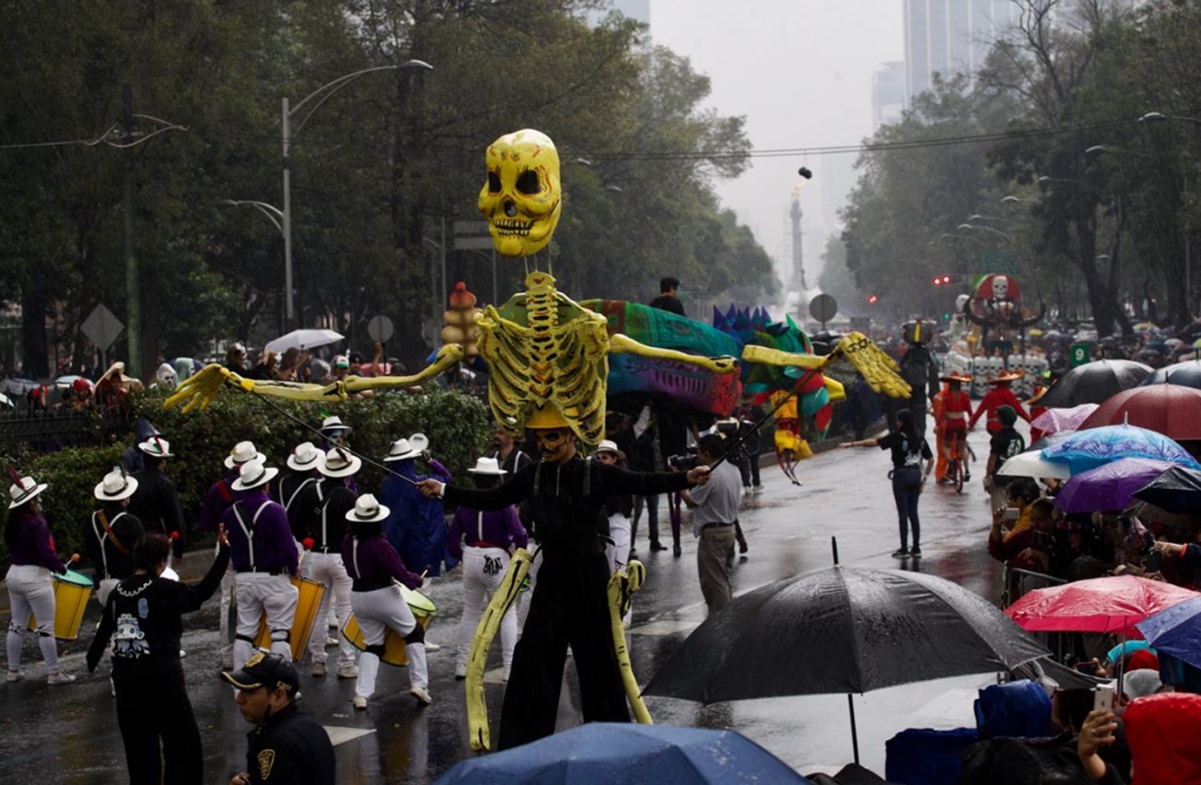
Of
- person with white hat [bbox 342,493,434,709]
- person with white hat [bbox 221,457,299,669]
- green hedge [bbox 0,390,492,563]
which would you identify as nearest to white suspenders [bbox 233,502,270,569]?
person with white hat [bbox 221,457,299,669]

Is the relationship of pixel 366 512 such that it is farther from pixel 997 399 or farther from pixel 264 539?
pixel 997 399

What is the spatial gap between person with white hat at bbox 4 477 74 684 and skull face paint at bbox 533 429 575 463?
16.0 ft

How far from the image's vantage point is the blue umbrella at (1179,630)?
6.70 metres

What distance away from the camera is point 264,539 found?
11.9 m

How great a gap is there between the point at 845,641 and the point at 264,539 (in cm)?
601

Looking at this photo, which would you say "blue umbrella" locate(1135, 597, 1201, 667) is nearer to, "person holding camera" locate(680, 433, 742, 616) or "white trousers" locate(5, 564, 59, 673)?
"person holding camera" locate(680, 433, 742, 616)

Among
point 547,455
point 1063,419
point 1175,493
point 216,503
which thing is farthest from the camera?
point 1063,419

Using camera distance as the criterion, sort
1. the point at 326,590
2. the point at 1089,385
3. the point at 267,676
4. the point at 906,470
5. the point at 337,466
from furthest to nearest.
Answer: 1. the point at 1089,385
2. the point at 906,470
3. the point at 337,466
4. the point at 326,590
5. the point at 267,676

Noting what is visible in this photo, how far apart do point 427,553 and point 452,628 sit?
3.11ft

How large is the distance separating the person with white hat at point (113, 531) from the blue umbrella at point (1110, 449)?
669cm

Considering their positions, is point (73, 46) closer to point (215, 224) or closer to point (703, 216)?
point (215, 224)

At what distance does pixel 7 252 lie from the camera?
3231cm

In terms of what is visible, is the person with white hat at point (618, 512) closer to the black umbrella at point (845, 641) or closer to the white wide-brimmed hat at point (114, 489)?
the white wide-brimmed hat at point (114, 489)

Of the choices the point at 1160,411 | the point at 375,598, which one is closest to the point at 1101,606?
the point at 375,598
